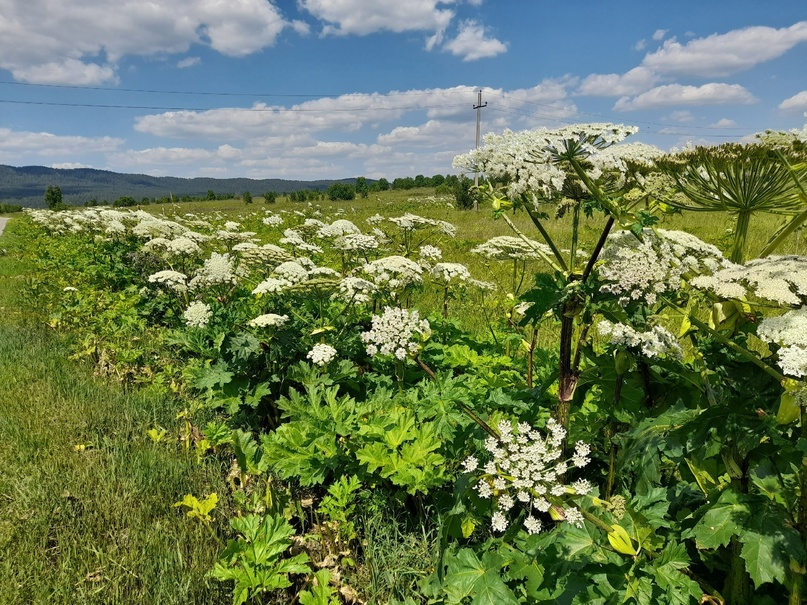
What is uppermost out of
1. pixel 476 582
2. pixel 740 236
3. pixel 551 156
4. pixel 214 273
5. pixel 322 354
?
pixel 551 156

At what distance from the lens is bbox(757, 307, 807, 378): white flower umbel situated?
139 centimetres

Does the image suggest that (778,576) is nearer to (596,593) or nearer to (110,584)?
(596,593)

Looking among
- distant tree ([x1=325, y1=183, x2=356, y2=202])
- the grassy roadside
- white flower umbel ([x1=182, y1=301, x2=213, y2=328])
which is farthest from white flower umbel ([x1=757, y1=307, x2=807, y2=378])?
distant tree ([x1=325, y1=183, x2=356, y2=202])

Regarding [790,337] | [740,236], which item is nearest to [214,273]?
[740,236]

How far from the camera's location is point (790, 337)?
4.69 feet

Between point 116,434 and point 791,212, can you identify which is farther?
point 116,434

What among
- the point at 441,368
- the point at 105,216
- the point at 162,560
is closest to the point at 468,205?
the point at 105,216

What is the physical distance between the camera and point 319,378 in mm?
4230

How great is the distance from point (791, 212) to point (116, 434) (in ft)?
17.8

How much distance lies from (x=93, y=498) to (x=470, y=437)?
120 inches

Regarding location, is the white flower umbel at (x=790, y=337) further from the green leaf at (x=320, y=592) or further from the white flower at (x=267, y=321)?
the white flower at (x=267, y=321)

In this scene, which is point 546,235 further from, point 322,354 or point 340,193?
point 340,193

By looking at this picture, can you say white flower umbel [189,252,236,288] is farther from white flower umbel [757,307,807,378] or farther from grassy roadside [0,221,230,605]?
white flower umbel [757,307,807,378]

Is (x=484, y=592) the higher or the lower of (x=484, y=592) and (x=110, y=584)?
the higher
